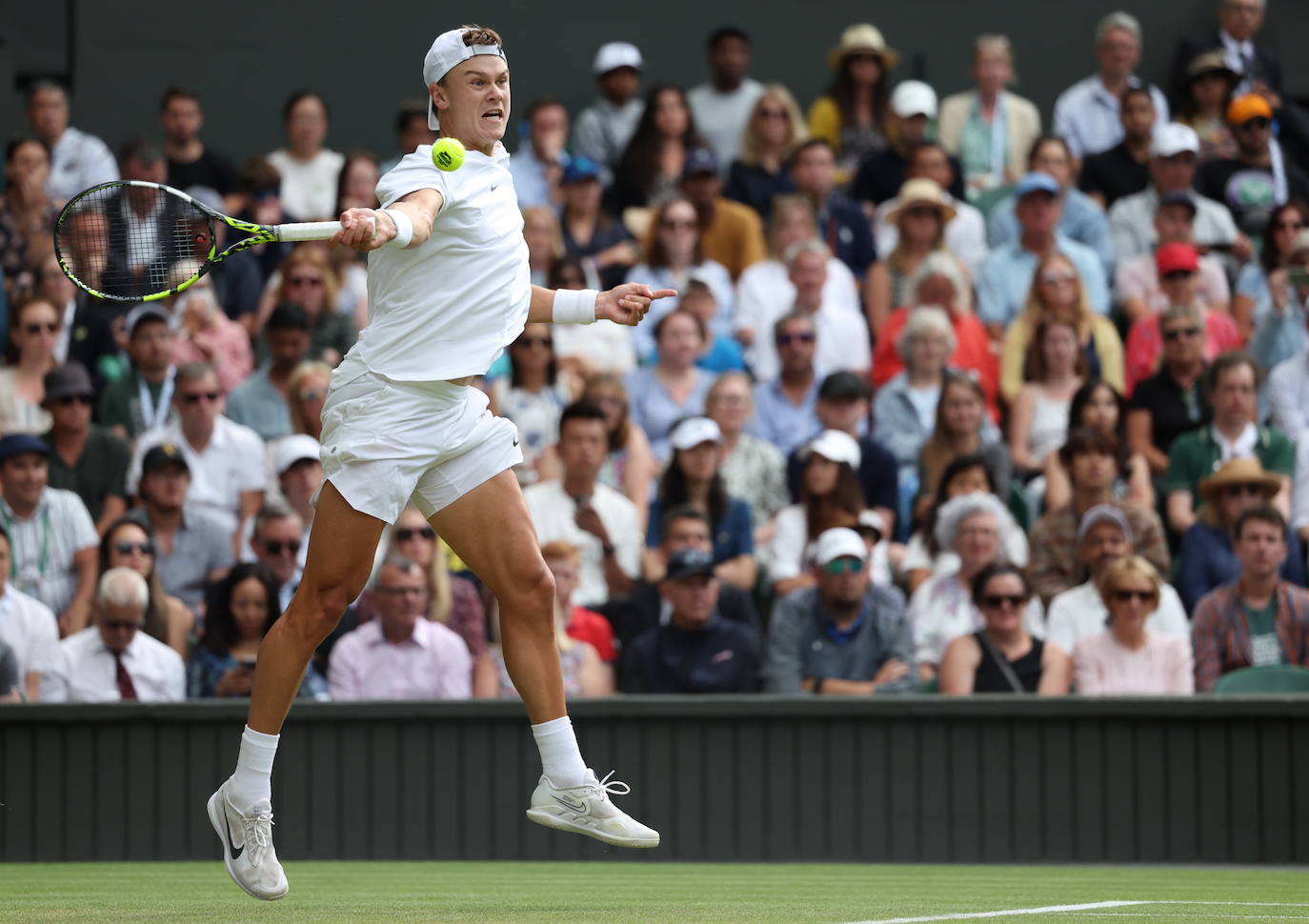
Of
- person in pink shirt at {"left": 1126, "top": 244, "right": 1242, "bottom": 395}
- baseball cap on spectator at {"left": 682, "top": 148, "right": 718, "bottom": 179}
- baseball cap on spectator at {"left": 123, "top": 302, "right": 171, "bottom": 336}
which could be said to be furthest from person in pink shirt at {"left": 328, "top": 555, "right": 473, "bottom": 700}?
person in pink shirt at {"left": 1126, "top": 244, "right": 1242, "bottom": 395}

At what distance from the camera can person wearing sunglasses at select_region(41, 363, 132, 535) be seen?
34.6 ft

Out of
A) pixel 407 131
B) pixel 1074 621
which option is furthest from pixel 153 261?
pixel 407 131

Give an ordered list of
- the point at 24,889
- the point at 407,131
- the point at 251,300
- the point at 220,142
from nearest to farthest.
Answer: the point at 24,889
the point at 251,300
the point at 407,131
the point at 220,142

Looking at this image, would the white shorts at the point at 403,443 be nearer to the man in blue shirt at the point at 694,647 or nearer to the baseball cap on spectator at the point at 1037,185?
the man in blue shirt at the point at 694,647

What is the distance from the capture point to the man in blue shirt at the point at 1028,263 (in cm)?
1238

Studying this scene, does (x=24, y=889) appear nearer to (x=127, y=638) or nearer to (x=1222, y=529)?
(x=127, y=638)

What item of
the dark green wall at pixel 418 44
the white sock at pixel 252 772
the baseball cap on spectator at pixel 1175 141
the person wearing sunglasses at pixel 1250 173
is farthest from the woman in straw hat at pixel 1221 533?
the dark green wall at pixel 418 44

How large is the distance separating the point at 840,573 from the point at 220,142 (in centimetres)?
746

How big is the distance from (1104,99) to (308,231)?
32.8ft

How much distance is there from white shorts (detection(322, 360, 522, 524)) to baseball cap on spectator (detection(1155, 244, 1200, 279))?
706 cm

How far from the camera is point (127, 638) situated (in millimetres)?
9164

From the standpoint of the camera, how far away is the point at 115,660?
9.18 metres

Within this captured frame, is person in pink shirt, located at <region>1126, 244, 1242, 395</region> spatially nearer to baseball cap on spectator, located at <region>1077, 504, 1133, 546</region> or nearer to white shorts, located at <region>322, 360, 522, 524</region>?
baseball cap on spectator, located at <region>1077, 504, 1133, 546</region>

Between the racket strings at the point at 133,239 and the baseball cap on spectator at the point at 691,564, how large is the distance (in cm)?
350
